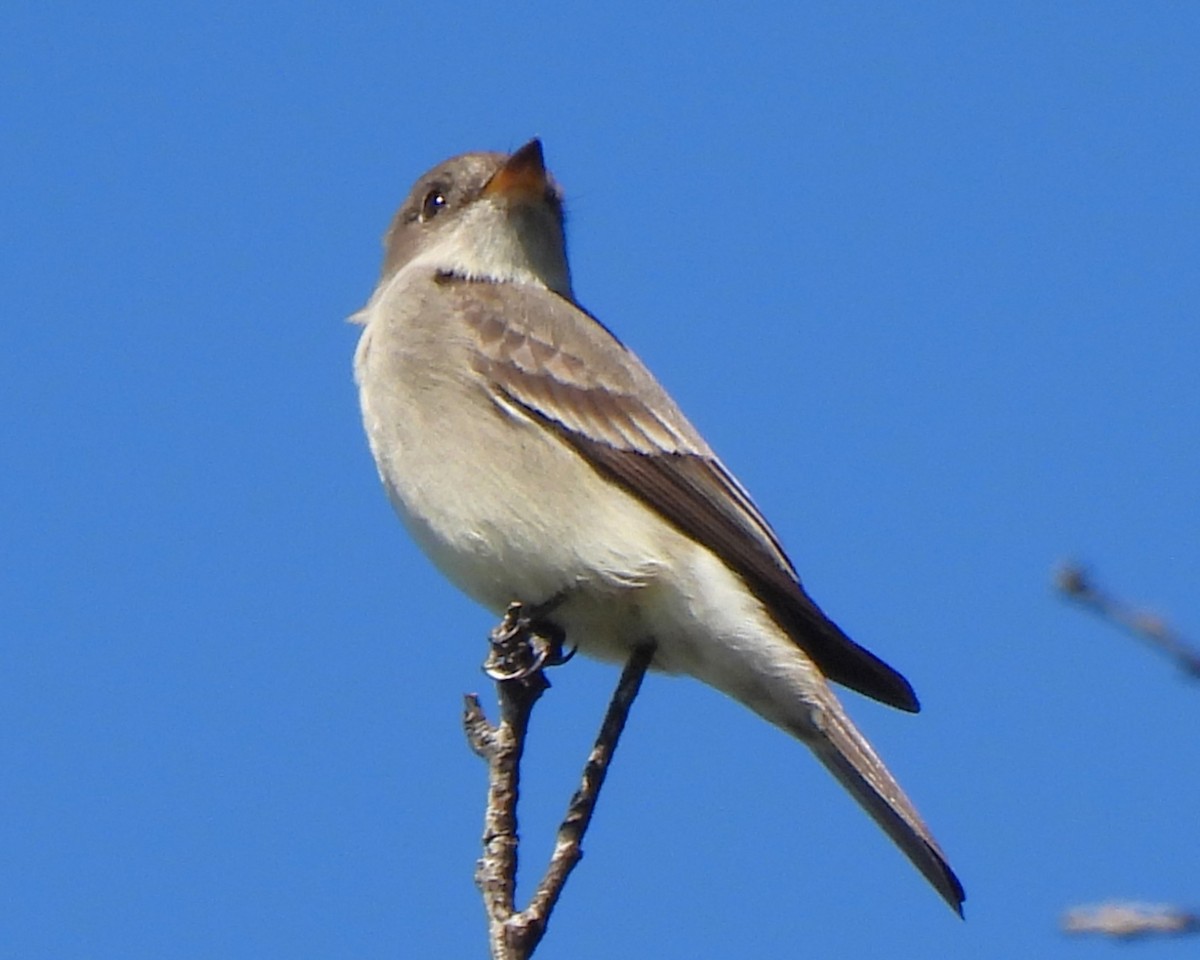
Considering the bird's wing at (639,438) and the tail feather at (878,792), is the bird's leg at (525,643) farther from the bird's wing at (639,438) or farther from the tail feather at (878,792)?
the tail feather at (878,792)

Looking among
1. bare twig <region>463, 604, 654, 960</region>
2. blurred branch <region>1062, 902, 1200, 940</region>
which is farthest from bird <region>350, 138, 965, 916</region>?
blurred branch <region>1062, 902, 1200, 940</region>

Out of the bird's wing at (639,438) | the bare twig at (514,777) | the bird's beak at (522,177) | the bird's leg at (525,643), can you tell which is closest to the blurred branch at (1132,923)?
the bare twig at (514,777)

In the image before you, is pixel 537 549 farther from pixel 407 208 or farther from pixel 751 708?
pixel 407 208

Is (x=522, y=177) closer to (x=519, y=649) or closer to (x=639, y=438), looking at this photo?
(x=639, y=438)

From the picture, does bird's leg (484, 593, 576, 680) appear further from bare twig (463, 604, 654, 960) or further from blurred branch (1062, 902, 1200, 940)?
blurred branch (1062, 902, 1200, 940)

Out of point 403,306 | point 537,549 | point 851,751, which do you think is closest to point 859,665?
point 851,751

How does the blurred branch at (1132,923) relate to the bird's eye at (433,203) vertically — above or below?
below
